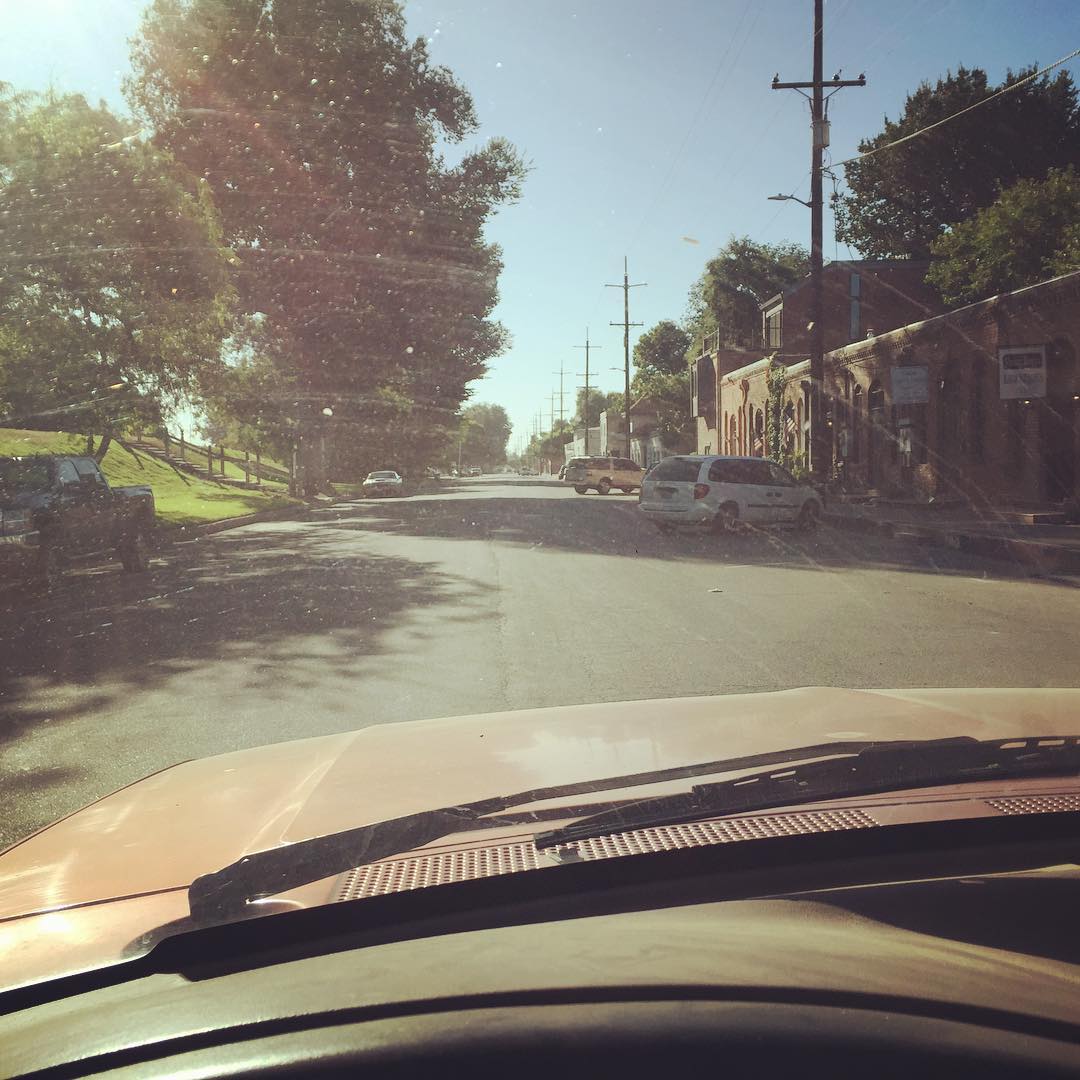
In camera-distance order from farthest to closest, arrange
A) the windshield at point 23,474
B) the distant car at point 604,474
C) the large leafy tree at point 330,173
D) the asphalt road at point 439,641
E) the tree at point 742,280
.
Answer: the tree at point 742,280
the distant car at point 604,474
the large leafy tree at point 330,173
the windshield at point 23,474
the asphalt road at point 439,641

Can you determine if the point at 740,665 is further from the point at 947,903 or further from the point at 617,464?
the point at 617,464

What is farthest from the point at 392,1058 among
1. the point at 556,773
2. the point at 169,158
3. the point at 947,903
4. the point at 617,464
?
the point at 617,464

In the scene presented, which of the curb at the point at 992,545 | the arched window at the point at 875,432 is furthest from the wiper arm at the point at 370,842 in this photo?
the arched window at the point at 875,432

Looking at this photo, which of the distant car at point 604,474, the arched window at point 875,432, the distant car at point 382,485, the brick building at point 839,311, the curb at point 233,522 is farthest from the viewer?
the distant car at point 382,485

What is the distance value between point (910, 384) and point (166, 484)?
31.4 m

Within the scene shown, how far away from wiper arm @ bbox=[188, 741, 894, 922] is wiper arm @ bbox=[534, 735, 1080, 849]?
0.40ft

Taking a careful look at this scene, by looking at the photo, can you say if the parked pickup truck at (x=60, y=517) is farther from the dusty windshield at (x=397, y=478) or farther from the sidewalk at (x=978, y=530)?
the sidewalk at (x=978, y=530)

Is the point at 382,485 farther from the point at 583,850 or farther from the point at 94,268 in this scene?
the point at 583,850

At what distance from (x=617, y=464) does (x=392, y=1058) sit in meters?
53.7

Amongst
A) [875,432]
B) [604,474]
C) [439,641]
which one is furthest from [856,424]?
[439,641]

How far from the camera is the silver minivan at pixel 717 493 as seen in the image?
2128 centimetres

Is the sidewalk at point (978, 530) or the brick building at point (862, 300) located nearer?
the sidewalk at point (978, 530)

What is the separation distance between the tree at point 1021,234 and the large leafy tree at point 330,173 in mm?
18620

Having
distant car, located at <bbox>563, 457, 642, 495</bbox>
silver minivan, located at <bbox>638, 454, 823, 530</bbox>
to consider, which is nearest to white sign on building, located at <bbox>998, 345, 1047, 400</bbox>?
silver minivan, located at <bbox>638, 454, 823, 530</bbox>
